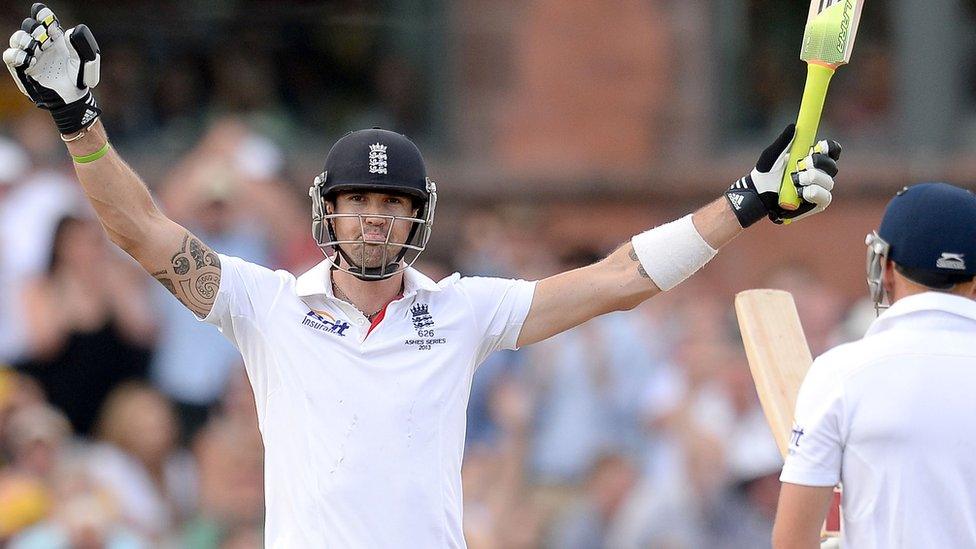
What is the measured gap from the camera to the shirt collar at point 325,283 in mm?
4199

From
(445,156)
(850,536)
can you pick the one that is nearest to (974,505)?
(850,536)

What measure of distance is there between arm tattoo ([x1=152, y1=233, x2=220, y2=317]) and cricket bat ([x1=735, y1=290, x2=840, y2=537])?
4.71 ft

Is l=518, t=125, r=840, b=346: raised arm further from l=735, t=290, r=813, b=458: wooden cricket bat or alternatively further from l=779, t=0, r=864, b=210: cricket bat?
l=735, t=290, r=813, b=458: wooden cricket bat

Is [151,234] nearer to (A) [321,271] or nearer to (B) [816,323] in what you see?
(A) [321,271]

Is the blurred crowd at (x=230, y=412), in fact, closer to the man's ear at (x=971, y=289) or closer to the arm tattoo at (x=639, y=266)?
the arm tattoo at (x=639, y=266)

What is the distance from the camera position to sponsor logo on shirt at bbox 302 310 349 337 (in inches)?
163

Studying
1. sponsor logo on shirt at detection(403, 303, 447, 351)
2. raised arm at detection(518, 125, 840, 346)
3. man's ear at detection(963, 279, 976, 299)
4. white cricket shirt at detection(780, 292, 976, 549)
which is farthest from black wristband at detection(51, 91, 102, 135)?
man's ear at detection(963, 279, 976, 299)

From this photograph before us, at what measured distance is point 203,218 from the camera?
7.64m

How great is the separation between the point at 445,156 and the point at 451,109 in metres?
0.28

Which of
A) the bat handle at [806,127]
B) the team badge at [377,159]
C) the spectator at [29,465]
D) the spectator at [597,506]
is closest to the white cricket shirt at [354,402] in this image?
the team badge at [377,159]

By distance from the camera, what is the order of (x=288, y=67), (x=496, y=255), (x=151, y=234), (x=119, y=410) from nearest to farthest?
(x=151, y=234) → (x=119, y=410) → (x=496, y=255) → (x=288, y=67)

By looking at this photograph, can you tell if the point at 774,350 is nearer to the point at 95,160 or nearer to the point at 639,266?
the point at 639,266

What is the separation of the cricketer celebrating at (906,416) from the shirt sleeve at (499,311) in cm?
94

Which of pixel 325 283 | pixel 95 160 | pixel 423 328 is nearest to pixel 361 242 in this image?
pixel 325 283
